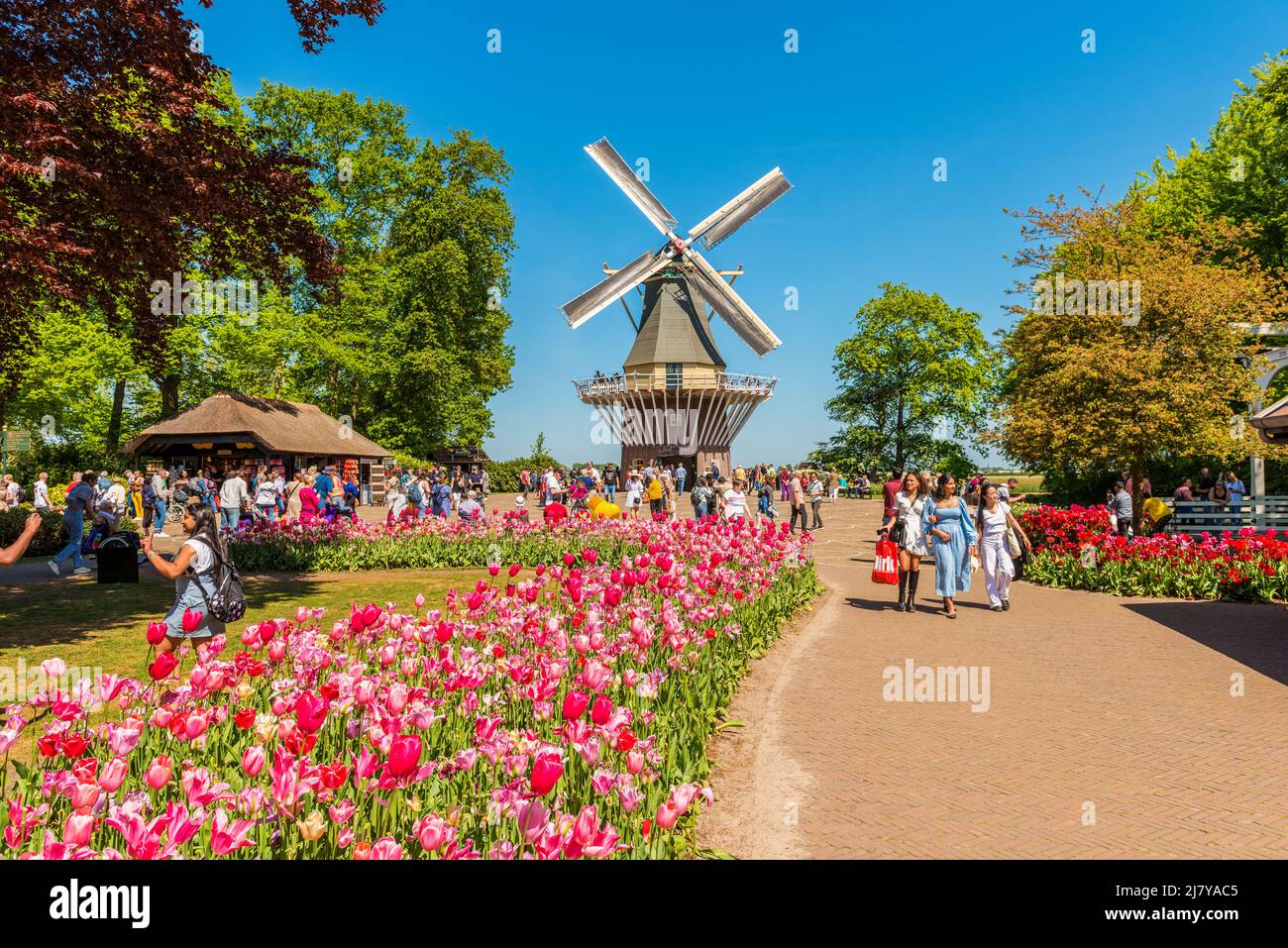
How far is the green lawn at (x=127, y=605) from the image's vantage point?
787 centimetres

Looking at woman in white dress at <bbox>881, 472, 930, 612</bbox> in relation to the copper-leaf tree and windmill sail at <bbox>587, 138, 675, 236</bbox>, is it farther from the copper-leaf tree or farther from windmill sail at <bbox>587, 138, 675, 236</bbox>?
windmill sail at <bbox>587, 138, 675, 236</bbox>

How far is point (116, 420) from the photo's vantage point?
3581cm

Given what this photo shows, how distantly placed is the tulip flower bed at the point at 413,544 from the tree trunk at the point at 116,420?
2617 cm

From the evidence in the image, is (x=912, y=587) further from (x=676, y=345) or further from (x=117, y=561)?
(x=676, y=345)

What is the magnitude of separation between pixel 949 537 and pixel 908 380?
40.1 meters

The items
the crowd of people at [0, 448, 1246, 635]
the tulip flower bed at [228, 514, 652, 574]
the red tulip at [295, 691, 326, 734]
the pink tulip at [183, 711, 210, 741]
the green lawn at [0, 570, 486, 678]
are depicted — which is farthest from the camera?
the tulip flower bed at [228, 514, 652, 574]

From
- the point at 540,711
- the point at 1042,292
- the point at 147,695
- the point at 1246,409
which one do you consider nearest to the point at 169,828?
the point at 540,711

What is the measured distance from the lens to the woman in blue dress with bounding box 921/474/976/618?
10.6 m

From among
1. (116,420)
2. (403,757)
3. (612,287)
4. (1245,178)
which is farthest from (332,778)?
(612,287)

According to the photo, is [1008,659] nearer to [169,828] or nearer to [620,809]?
[620,809]

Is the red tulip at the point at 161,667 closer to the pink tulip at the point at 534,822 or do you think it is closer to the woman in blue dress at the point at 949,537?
the pink tulip at the point at 534,822

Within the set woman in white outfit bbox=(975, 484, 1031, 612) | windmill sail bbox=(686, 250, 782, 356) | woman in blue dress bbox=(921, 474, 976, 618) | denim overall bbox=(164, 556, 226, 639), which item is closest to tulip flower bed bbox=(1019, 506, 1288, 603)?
woman in white outfit bbox=(975, 484, 1031, 612)

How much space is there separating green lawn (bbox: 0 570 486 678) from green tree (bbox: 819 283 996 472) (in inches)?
1525
